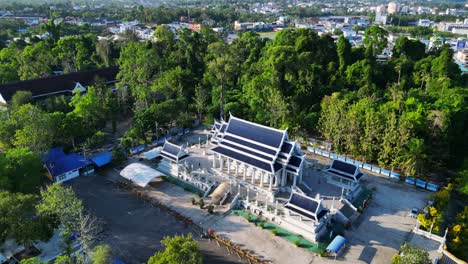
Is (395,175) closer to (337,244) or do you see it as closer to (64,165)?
(337,244)

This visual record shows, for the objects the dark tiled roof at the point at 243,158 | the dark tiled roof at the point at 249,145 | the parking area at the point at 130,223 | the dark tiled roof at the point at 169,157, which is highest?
the dark tiled roof at the point at 249,145

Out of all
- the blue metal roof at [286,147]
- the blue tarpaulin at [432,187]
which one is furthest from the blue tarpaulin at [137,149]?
the blue tarpaulin at [432,187]

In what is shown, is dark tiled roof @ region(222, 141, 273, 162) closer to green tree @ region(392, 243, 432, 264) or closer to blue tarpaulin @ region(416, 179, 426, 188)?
green tree @ region(392, 243, 432, 264)

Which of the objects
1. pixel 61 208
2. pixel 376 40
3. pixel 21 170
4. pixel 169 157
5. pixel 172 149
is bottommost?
pixel 169 157

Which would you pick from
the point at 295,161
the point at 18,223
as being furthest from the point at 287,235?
the point at 18,223

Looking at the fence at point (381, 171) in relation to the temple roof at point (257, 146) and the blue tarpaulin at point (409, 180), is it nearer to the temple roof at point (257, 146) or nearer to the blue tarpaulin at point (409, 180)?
the blue tarpaulin at point (409, 180)

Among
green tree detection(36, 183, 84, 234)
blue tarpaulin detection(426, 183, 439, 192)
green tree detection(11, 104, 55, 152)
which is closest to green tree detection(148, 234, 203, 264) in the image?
green tree detection(36, 183, 84, 234)
